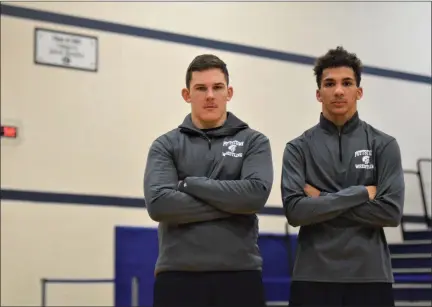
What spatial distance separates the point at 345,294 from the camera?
10.1 ft

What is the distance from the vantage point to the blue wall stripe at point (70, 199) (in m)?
6.43

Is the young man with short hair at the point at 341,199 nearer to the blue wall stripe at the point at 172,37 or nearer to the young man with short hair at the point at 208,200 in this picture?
the young man with short hair at the point at 208,200

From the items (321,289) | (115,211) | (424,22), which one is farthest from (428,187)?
(321,289)

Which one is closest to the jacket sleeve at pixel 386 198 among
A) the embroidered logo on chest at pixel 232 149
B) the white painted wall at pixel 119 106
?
the embroidered logo on chest at pixel 232 149

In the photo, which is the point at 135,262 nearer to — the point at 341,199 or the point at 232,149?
the point at 232,149

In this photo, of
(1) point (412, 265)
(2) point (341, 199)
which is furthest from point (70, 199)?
(1) point (412, 265)

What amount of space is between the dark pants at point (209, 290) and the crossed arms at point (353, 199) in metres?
0.44

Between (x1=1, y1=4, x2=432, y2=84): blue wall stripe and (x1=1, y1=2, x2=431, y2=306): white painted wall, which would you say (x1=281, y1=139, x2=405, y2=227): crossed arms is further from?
(x1=1, y1=4, x2=432, y2=84): blue wall stripe

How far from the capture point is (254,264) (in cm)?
302

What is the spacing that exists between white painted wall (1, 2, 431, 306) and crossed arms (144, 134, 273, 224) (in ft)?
12.1

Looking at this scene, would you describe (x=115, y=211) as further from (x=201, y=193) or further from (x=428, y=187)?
(x=428, y=187)

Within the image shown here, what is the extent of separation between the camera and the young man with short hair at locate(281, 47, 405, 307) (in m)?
3.09

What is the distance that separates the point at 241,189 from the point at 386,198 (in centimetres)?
75

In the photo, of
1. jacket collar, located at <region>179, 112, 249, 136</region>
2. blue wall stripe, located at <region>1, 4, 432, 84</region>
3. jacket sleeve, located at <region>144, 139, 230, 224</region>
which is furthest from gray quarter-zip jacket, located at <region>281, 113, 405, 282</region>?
blue wall stripe, located at <region>1, 4, 432, 84</region>
